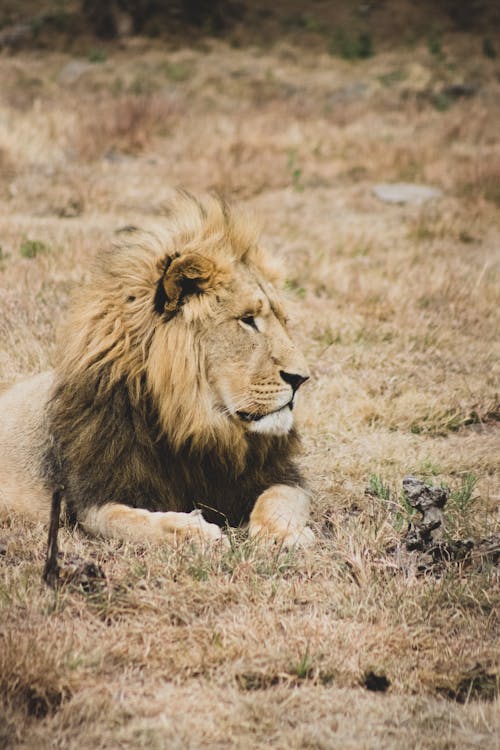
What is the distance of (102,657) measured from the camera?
9.44 feet

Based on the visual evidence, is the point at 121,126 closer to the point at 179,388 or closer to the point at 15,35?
the point at 179,388

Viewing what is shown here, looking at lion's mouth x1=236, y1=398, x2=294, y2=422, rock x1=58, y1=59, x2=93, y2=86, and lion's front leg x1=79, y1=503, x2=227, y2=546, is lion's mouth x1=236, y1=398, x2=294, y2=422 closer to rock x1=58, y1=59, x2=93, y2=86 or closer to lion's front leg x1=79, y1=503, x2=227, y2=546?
lion's front leg x1=79, y1=503, x2=227, y2=546

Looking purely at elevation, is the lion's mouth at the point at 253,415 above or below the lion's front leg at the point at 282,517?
above

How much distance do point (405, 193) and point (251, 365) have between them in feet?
30.3

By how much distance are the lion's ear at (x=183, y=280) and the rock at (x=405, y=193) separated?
28.7 ft

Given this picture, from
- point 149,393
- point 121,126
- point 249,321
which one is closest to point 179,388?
point 149,393

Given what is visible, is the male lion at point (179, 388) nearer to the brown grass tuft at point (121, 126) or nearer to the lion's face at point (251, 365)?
the lion's face at point (251, 365)

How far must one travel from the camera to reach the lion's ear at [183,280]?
3770mm

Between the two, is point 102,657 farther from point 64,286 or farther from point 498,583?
point 64,286

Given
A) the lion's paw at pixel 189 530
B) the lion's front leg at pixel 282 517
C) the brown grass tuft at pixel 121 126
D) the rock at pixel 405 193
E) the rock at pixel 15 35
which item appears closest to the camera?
the lion's paw at pixel 189 530

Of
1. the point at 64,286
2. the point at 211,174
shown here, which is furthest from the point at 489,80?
the point at 64,286

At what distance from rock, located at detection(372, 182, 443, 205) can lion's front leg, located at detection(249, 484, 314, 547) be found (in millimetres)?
8643

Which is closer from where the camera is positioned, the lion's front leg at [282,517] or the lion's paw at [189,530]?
the lion's paw at [189,530]

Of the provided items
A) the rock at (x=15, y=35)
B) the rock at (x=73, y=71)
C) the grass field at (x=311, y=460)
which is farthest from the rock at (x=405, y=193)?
the rock at (x=15, y=35)
